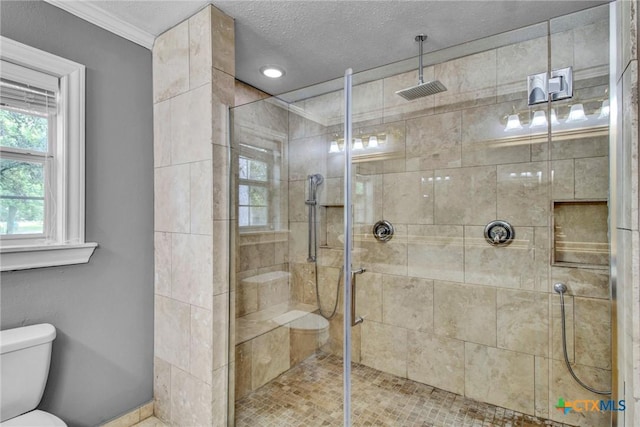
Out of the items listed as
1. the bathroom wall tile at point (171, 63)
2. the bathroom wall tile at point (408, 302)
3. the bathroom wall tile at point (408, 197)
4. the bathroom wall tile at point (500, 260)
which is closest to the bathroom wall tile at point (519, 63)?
the bathroom wall tile at point (408, 197)

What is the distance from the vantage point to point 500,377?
2.02 m

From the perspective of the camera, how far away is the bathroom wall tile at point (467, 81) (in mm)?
1954

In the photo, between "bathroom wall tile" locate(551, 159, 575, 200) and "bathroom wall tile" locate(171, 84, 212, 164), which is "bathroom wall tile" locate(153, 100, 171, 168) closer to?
"bathroom wall tile" locate(171, 84, 212, 164)

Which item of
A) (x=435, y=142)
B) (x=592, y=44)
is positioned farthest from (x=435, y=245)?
(x=592, y=44)

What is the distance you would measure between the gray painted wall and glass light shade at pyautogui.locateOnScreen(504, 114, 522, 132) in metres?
2.24

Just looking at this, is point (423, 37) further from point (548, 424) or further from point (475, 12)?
point (548, 424)

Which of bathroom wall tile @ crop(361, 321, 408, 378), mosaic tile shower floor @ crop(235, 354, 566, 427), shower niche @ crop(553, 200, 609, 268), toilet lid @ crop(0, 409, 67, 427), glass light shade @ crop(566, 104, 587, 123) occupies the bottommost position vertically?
mosaic tile shower floor @ crop(235, 354, 566, 427)

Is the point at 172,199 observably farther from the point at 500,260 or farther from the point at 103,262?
the point at 500,260

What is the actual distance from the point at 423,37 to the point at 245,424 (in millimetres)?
2612

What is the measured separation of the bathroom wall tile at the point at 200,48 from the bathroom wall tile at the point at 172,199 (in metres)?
0.50

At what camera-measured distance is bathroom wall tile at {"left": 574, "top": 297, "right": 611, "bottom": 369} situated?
66.8 inches

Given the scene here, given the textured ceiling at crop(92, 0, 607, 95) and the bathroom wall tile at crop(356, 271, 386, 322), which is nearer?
the textured ceiling at crop(92, 0, 607, 95)

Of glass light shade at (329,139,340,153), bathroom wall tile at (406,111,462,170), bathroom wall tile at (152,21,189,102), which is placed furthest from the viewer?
bathroom wall tile at (406,111,462,170)

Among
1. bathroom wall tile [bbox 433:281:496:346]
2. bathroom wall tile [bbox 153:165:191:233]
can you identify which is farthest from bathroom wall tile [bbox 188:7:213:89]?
bathroom wall tile [bbox 433:281:496:346]
